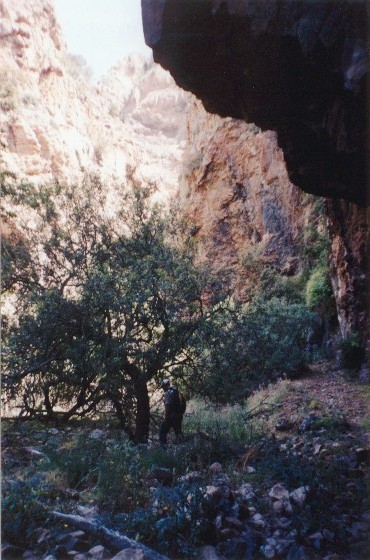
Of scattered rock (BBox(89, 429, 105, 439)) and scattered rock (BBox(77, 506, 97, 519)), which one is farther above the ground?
scattered rock (BBox(89, 429, 105, 439))

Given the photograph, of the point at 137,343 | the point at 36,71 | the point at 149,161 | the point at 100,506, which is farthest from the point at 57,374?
the point at 149,161

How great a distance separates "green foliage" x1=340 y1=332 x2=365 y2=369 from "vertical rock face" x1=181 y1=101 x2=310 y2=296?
A: 8418 mm

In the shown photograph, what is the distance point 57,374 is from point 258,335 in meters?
4.08

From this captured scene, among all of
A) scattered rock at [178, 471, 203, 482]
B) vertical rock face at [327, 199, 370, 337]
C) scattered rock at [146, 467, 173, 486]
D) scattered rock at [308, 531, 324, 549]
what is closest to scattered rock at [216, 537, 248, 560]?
scattered rock at [308, 531, 324, 549]

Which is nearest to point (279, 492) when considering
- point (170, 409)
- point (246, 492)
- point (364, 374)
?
point (246, 492)

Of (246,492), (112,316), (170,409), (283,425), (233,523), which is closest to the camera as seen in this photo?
(233,523)

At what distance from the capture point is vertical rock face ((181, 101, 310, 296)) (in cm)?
2081

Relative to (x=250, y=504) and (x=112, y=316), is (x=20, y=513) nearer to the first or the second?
(x=250, y=504)

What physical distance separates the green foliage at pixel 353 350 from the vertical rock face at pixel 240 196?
842 cm

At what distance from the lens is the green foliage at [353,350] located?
11.7 m

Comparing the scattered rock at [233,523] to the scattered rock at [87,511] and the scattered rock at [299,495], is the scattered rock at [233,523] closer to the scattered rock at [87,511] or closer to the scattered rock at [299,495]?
the scattered rock at [299,495]

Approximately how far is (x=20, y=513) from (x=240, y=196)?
845 inches

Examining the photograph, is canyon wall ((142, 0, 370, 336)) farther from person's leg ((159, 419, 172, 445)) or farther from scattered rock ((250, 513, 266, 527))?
person's leg ((159, 419, 172, 445))

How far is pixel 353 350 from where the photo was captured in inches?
465
